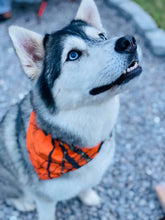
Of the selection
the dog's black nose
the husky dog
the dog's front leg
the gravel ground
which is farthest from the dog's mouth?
the gravel ground

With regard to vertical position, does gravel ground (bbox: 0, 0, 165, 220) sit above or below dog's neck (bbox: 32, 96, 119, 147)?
below

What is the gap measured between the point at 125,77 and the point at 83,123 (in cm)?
49

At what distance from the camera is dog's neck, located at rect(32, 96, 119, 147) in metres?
1.97

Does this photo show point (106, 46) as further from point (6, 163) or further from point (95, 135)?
point (6, 163)

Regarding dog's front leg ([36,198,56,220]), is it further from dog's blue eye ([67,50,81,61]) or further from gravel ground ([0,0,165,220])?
dog's blue eye ([67,50,81,61])

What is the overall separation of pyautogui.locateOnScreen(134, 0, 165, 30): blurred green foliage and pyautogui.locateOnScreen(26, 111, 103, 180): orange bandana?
410cm

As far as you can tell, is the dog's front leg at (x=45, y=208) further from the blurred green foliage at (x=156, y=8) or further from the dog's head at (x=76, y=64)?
the blurred green foliage at (x=156, y=8)

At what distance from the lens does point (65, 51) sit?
1886 mm

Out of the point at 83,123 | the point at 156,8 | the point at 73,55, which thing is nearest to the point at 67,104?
the point at 83,123

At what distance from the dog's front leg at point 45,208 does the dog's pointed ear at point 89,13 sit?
5.66 ft

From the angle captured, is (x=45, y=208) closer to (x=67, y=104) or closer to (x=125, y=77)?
(x=67, y=104)

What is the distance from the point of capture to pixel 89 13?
2.23m

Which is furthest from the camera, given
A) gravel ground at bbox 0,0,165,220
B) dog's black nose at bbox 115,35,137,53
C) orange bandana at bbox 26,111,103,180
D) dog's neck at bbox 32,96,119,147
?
gravel ground at bbox 0,0,165,220

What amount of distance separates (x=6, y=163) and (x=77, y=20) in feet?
4.96
